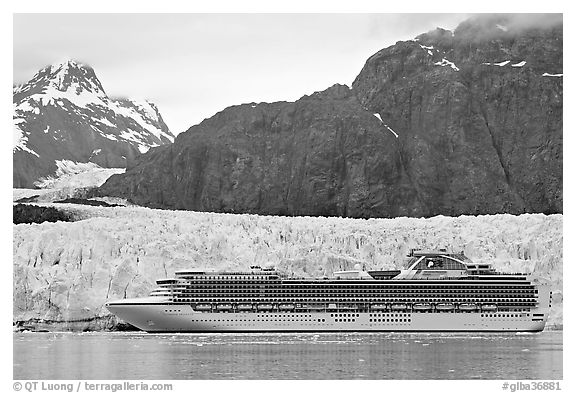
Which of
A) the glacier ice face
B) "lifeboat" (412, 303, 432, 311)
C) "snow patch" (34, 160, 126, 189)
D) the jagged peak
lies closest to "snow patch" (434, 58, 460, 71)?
the jagged peak

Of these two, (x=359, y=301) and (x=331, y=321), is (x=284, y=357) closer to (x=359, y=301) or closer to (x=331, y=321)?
(x=331, y=321)

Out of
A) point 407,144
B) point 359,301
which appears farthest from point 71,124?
point 359,301

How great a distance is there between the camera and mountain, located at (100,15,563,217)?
9725 cm

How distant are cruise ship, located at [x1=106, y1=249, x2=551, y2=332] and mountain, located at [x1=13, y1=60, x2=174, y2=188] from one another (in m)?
62.4

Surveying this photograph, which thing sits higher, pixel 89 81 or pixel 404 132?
pixel 89 81

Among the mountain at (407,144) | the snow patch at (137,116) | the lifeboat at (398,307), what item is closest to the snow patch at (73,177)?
the mountain at (407,144)

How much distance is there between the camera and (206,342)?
46.5m

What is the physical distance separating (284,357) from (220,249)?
62.8 ft

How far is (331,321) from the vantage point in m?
55.0
